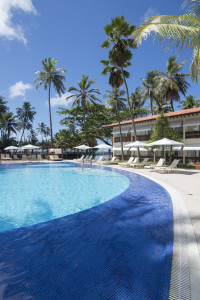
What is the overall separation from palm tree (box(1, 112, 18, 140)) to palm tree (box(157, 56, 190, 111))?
42588 mm

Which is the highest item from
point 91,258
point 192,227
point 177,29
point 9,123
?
point 9,123

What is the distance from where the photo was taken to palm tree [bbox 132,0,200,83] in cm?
610

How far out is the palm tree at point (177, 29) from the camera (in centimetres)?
610

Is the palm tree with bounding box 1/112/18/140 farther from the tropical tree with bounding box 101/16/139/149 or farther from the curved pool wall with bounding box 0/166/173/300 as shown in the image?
the curved pool wall with bounding box 0/166/173/300

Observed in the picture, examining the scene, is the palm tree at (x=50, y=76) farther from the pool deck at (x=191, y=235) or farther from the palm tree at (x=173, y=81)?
the pool deck at (x=191, y=235)

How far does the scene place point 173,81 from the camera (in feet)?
95.6

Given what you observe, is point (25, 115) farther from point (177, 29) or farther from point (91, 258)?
point (91, 258)

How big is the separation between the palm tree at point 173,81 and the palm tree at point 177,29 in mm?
23984

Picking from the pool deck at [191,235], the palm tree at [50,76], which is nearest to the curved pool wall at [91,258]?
the pool deck at [191,235]

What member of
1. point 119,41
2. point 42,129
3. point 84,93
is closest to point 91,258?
point 119,41

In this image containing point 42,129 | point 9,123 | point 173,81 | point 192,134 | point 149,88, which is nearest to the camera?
point 192,134

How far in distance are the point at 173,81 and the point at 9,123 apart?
148 feet

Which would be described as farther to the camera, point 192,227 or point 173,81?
point 173,81

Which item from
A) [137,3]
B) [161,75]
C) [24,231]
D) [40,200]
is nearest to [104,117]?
[161,75]
